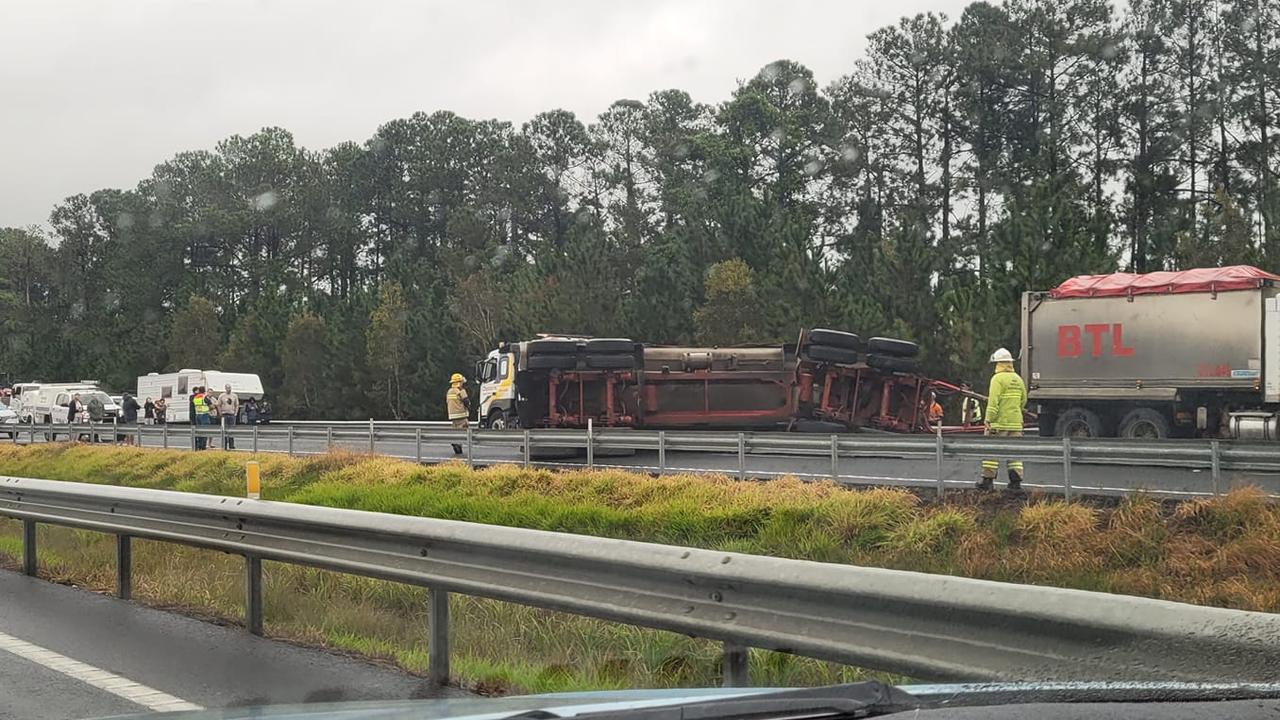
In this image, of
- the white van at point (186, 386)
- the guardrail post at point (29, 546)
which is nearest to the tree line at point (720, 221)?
the white van at point (186, 386)

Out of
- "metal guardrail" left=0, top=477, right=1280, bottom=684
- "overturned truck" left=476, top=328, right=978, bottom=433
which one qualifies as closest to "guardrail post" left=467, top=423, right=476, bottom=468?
"overturned truck" left=476, top=328, right=978, bottom=433

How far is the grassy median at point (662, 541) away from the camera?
7.36 metres

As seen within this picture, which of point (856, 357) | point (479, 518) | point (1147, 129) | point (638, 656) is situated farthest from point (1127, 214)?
point (638, 656)

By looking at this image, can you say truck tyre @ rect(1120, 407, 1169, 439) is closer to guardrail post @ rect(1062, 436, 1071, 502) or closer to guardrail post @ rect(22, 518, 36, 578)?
guardrail post @ rect(1062, 436, 1071, 502)

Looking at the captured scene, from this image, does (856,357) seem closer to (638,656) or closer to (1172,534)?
(1172,534)

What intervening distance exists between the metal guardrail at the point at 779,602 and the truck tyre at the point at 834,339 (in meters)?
19.7

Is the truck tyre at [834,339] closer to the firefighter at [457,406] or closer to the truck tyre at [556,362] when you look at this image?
the truck tyre at [556,362]

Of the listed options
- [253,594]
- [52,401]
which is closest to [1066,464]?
[253,594]

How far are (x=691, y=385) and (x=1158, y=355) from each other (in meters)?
8.97

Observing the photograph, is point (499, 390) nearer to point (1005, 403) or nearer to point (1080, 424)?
point (1080, 424)

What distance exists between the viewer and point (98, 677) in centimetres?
669

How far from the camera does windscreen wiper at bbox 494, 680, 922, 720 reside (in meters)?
2.90

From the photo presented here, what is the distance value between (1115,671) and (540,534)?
2939 mm

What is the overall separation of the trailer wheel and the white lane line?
64.5 feet
